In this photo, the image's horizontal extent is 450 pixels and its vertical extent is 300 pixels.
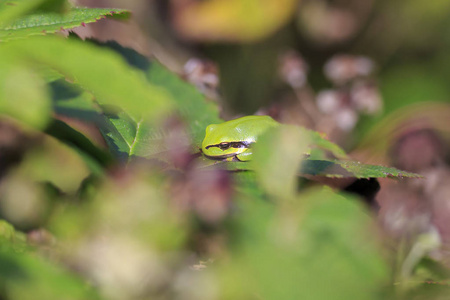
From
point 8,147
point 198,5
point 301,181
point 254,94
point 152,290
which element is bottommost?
point 152,290

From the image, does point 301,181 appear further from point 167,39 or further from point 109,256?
point 167,39

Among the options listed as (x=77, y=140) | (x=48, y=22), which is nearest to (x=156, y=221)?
(x=77, y=140)

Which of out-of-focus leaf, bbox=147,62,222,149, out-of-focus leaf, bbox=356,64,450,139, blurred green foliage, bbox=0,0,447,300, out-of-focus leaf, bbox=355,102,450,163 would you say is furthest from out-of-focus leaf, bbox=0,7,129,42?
out-of-focus leaf, bbox=356,64,450,139

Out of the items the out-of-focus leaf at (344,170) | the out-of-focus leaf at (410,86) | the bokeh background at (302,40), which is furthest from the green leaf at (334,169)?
the out-of-focus leaf at (410,86)

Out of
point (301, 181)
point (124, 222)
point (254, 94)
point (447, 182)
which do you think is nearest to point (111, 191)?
point (124, 222)

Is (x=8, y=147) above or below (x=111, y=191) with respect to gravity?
above

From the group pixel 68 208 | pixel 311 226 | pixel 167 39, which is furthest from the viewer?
pixel 167 39

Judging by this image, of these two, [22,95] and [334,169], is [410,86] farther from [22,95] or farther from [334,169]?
[22,95]
